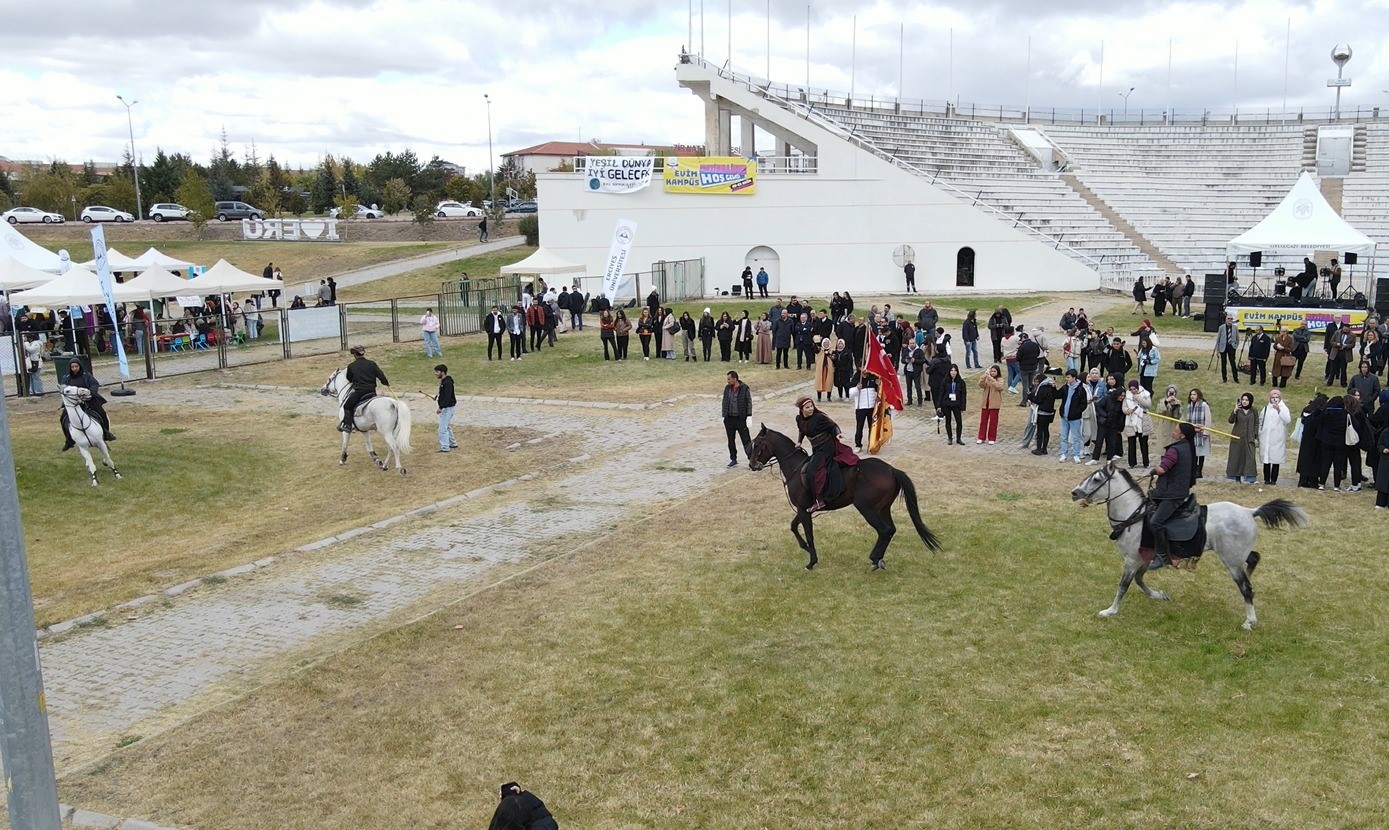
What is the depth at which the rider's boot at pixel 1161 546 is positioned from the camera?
10.6 metres

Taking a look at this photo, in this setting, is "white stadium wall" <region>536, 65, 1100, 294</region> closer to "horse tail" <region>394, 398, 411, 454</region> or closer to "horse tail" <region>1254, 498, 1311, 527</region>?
"horse tail" <region>394, 398, 411, 454</region>

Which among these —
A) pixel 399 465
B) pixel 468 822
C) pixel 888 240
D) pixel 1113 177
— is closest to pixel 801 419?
Result: pixel 468 822

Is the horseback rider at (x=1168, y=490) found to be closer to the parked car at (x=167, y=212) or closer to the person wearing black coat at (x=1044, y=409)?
the person wearing black coat at (x=1044, y=409)

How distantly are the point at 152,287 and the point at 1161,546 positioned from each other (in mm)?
30313

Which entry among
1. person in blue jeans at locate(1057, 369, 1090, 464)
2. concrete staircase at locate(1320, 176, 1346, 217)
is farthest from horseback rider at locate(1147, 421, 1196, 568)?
concrete staircase at locate(1320, 176, 1346, 217)

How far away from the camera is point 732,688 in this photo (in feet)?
30.9

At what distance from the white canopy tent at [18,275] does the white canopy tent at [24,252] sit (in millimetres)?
501

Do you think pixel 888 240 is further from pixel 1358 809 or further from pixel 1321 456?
pixel 1358 809

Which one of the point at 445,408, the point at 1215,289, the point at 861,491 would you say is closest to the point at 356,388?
the point at 445,408

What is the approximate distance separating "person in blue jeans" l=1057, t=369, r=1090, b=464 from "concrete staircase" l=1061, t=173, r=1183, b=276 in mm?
30805

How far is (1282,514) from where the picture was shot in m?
10.2

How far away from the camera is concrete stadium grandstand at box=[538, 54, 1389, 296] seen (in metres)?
44.2

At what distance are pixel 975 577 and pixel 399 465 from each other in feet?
32.9

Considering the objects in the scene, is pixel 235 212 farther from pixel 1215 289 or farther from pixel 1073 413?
pixel 1073 413
